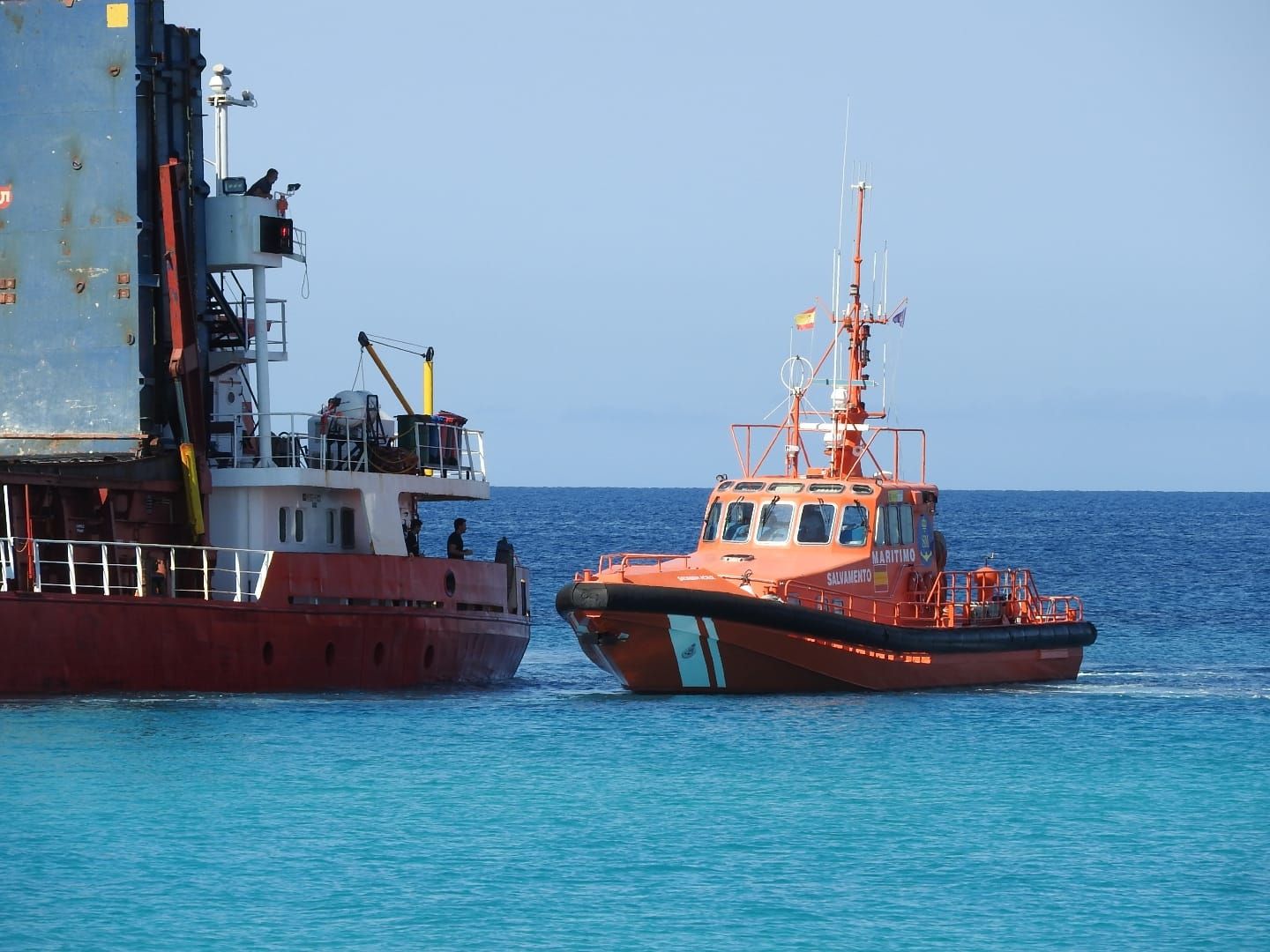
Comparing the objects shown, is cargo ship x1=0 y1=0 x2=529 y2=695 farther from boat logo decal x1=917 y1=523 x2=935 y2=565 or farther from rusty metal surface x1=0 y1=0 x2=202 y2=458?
boat logo decal x1=917 y1=523 x2=935 y2=565

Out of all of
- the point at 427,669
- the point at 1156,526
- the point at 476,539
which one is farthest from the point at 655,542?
the point at 427,669

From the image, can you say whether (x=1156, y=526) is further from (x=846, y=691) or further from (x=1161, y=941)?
(x=1161, y=941)

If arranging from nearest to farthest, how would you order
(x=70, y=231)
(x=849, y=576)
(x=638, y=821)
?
(x=638, y=821), (x=70, y=231), (x=849, y=576)

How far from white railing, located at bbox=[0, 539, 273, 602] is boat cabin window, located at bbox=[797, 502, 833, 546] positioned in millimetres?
7385

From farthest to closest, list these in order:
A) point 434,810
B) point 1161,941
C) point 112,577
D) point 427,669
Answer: point 427,669, point 112,577, point 434,810, point 1161,941

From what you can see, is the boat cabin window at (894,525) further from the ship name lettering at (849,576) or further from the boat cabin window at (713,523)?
the boat cabin window at (713,523)

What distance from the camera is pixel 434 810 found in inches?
872

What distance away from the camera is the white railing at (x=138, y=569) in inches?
1053

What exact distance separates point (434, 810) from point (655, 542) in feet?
223

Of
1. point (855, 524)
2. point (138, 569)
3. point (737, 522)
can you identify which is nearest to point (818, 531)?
point (855, 524)

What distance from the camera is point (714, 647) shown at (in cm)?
2883

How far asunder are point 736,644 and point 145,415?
27.3 ft

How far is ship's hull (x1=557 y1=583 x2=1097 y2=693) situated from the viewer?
2842 cm

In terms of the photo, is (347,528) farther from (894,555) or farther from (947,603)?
(947,603)
